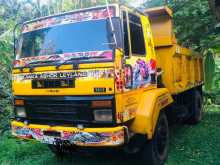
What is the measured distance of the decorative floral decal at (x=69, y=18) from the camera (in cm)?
506

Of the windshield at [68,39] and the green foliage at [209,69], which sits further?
the green foliage at [209,69]

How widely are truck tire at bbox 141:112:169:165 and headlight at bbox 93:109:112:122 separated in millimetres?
1051

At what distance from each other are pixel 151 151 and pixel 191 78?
344 cm

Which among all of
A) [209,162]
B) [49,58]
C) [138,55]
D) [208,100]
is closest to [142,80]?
[138,55]

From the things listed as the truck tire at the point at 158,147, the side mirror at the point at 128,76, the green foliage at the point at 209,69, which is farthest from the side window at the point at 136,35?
the green foliage at the point at 209,69

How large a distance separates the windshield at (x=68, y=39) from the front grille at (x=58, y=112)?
0.71m

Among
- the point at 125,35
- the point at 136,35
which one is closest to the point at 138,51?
the point at 136,35

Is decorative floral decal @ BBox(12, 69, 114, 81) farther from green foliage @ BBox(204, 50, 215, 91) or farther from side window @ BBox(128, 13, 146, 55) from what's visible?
green foliage @ BBox(204, 50, 215, 91)

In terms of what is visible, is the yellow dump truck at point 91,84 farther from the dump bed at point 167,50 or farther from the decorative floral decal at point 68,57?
the dump bed at point 167,50

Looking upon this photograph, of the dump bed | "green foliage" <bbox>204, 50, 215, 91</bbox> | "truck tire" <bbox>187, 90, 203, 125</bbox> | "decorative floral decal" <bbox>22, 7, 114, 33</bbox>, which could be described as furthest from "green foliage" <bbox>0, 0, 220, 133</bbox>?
"decorative floral decal" <bbox>22, 7, 114, 33</bbox>

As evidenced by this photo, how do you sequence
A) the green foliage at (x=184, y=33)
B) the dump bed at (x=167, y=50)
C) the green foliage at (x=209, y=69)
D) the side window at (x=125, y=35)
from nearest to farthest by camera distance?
the side window at (x=125, y=35), the dump bed at (x=167, y=50), the green foliage at (x=184, y=33), the green foliage at (x=209, y=69)

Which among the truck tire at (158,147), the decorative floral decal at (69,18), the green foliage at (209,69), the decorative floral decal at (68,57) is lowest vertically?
the truck tire at (158,147)

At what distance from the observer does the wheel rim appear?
229 inches

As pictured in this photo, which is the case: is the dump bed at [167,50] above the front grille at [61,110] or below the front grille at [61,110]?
above
